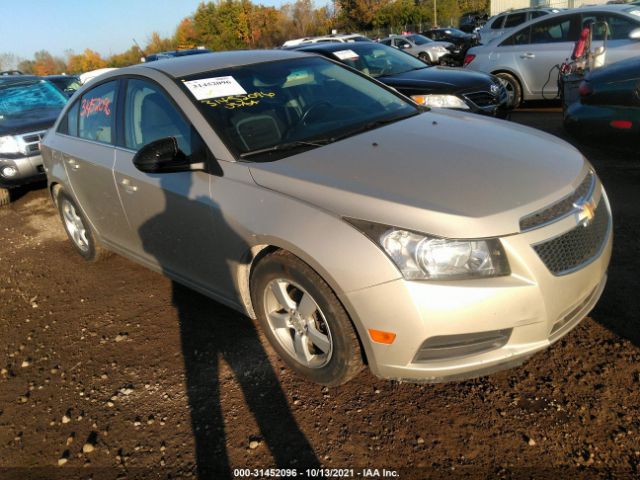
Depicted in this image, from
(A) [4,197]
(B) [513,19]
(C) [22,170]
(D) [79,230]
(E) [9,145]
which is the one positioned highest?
(B) [513,19]

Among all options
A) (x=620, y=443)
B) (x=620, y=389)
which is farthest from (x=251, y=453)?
(x=620, y=389)

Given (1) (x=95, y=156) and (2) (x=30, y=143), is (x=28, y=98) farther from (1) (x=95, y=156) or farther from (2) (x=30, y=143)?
(1) (x=95, y=156)

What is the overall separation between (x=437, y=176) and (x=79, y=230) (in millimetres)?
3539

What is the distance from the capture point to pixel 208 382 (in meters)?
2.89

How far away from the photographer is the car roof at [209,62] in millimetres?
3320

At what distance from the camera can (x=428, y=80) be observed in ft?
21.2

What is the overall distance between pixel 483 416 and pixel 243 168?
1.68 m

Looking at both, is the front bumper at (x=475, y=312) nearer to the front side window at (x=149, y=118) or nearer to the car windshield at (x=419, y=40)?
the front side window at (x=149, y=118)

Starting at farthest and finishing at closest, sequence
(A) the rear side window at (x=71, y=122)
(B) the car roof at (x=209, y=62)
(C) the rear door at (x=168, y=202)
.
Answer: (A) the rear side window at (x=71, y=122), (B) the car roof at (x=209, y=62), (C) the rear door at (x=168, y=202)

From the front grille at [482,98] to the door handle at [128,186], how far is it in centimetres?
438

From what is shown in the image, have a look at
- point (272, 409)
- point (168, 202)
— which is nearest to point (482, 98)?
point (168, 202)

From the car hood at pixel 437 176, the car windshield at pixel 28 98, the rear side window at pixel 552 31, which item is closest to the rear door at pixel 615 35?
the rear side window at pixel 552 31

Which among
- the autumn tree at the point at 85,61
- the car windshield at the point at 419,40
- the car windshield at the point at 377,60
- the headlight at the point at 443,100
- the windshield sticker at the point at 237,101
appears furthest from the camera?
the autumn tree at the point at 85,61

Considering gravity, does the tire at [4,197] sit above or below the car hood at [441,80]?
below
